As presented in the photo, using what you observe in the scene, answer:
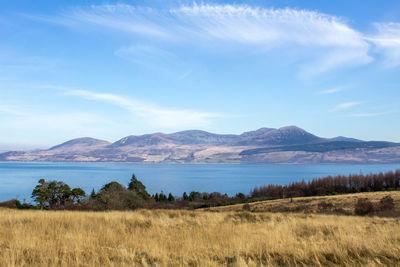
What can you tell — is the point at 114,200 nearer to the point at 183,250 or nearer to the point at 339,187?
the point at 183,250

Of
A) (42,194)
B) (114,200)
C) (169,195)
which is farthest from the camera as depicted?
(169,195)

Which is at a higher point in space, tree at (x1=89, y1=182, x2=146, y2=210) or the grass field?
the grass field

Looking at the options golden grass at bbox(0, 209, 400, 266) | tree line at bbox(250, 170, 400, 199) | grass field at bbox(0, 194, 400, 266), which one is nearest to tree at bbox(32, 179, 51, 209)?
grass field at bbox(0, 194, 400, 266)

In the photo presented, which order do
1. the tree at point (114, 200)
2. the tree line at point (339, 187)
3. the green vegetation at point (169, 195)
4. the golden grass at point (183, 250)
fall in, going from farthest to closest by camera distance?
the tree line at point (339, 187)
the green vegetation at point (169, 195)
the tree at point (114, 200)
the golden grass at point (183, 250)

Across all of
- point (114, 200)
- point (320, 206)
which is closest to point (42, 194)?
point (114, 200)

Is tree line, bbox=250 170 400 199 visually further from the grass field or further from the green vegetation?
the grass field

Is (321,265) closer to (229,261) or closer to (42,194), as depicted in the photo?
(229,261)

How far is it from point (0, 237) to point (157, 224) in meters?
4.23

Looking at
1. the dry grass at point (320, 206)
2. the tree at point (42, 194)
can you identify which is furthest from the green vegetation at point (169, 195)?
the dry grass at point (320, 206)

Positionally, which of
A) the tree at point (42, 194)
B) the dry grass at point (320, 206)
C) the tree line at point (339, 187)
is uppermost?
the tree at point (42, 194)

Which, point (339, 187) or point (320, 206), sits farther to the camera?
point (339, 187)

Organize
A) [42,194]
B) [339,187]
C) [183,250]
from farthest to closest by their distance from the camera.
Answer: [339,187], [42,194], [183,250]

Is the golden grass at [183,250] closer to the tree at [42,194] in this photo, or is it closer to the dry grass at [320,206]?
the dry grass at [320,206]

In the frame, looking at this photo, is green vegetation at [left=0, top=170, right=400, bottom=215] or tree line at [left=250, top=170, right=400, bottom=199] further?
tree line at [left=250, top=170, right=400, bottom=199]
